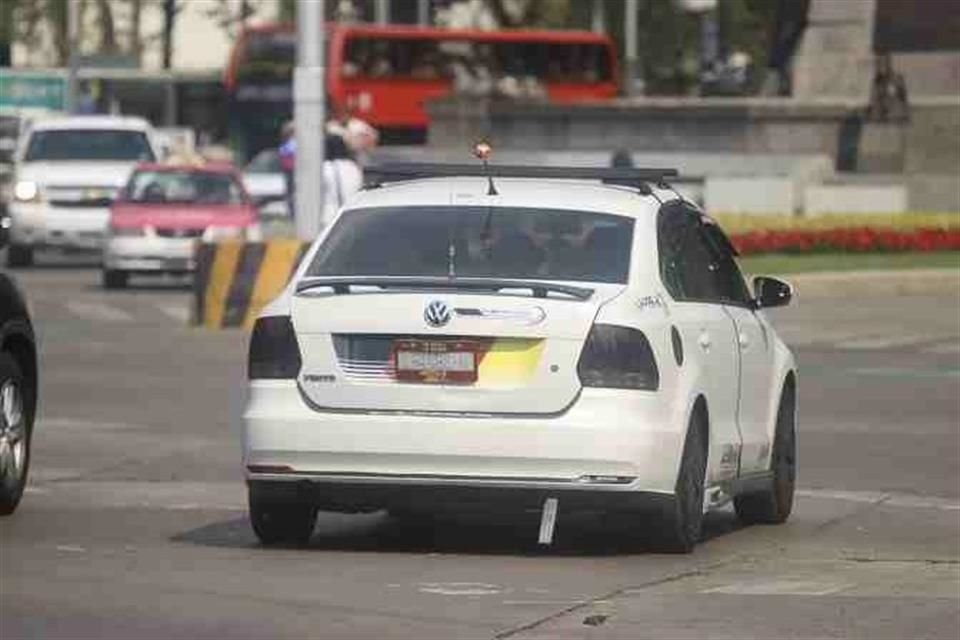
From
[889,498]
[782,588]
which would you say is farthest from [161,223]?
[782,588]

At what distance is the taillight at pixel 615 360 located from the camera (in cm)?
1179

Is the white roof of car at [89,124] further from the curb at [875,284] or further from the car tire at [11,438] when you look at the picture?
the car tire at [11,438]

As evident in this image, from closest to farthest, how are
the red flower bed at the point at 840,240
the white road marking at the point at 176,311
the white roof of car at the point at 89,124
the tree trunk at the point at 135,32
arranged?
the white road marking at the point at 176,311 < the red flower bed at the point at 840,240 < the white roof of car at the point at 89,124 < the tree trunk at the point at 135,32

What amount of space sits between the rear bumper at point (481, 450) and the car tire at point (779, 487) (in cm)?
189

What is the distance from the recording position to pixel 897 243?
32812 mm

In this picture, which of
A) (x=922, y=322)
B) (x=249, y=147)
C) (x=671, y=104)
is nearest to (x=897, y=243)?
(x=922, y=322)

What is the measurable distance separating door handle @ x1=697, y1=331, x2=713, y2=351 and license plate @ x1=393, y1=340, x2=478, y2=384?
45.5 inches

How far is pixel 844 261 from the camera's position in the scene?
32.3 m

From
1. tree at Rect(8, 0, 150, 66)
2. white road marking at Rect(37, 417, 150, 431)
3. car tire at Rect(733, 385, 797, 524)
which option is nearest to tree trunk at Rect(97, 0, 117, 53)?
tree at Rect(8, 0, 150, 66)

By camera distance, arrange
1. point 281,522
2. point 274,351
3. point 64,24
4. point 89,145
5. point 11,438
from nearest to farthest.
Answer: point 274,351, point 281,522, point 11,438, point 89,145, point 64,24

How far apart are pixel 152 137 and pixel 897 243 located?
14.1 metres

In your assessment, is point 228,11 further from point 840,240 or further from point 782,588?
point 782,588

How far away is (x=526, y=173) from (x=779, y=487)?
2.03 meters

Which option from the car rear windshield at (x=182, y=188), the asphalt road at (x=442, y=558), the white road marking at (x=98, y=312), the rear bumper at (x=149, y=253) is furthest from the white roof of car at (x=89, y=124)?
the asphalt road at (x=442, y=558)
